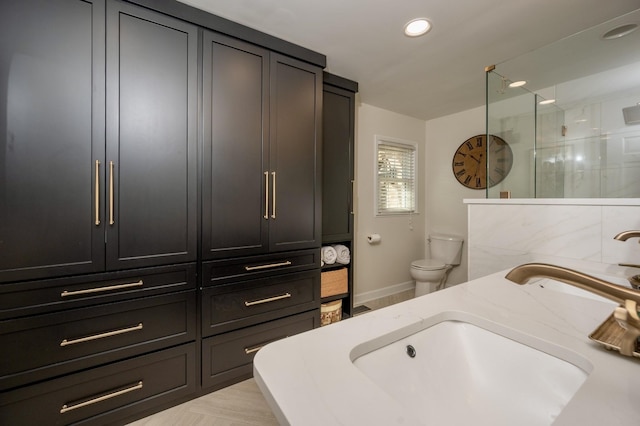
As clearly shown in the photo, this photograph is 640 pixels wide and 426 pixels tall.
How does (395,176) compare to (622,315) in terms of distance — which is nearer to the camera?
(622,315)

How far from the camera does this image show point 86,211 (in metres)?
1.32

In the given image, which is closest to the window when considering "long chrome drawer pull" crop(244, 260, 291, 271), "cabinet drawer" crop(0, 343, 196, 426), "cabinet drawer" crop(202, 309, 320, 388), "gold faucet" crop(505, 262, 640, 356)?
"long chrome drawer pull" crop(244, 260, 291, 271)

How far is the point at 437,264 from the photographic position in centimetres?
303

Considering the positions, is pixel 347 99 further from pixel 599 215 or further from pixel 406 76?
pixel 599 215

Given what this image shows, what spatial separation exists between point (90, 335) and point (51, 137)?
98 cm

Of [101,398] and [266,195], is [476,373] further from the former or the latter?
[101,398]

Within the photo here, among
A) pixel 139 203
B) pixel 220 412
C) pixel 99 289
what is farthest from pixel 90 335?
pixel 220 412

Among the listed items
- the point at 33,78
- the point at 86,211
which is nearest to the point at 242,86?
the point at 33,78

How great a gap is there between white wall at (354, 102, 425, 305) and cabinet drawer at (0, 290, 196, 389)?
6.48 ft

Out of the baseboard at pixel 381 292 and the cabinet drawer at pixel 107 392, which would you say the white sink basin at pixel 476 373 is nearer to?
the cabinet drawer at pixel 107 392

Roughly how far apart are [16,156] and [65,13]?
2.36 feet

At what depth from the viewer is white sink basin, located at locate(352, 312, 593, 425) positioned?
1.96ft

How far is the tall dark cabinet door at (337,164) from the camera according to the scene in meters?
2.37

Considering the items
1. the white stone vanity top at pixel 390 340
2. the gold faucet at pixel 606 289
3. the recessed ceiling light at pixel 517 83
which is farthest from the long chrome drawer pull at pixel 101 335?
the recessed ceiling light at pixel 517 83
